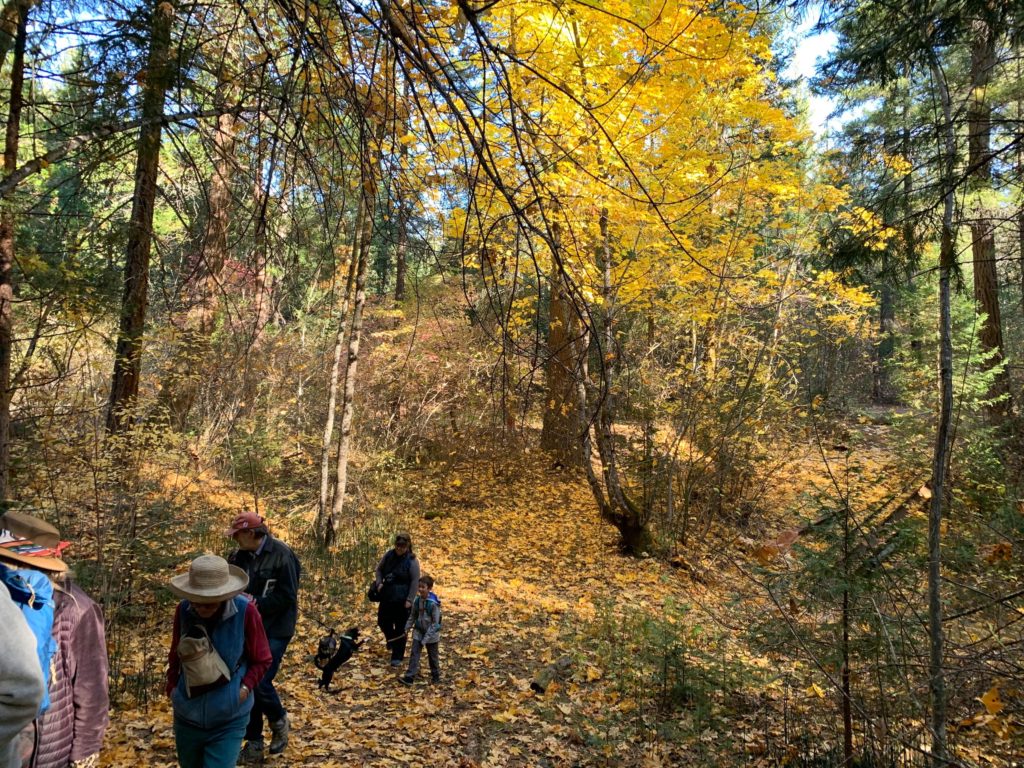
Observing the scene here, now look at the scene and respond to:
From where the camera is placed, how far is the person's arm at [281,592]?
12.9 ft

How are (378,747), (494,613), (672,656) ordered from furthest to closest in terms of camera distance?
(494,613), (672,656), (378,747)

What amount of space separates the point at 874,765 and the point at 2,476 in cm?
658

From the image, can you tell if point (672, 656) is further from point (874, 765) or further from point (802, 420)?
point (802, 420)

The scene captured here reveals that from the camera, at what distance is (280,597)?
396 centimetres

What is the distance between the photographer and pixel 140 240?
405 centimetres

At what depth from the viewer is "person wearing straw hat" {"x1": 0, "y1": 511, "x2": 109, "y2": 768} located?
7.20 ft

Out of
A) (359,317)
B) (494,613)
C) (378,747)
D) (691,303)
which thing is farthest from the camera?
(691,303)

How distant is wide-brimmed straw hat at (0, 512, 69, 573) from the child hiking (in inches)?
152

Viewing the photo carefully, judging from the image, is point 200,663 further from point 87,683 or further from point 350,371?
point 350,371

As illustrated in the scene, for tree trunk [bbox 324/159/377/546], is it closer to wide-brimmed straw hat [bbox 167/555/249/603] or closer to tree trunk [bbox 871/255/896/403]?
wide-brimmed straw hat [bbox 167/555/249/603]

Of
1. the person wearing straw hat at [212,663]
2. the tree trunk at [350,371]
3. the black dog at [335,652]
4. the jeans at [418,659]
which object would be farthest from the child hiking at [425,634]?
the tree trunk at [350,371]

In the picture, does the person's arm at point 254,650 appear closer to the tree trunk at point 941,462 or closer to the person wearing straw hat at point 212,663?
the person wearing straw hat at point 212,663

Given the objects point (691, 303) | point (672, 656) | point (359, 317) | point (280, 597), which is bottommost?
point (672, 656)

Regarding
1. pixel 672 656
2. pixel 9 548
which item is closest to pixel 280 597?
pixel 9 548
